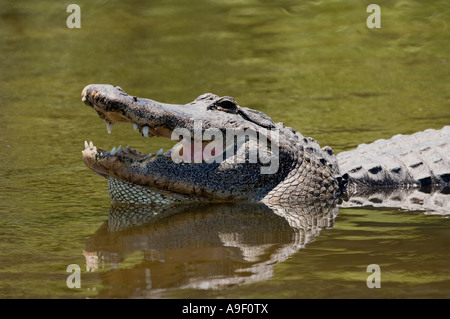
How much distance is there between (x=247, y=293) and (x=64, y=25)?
45.4ft

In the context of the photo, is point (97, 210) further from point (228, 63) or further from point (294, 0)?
point (294, 0)

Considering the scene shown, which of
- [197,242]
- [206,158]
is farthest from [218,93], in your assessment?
[197,242]

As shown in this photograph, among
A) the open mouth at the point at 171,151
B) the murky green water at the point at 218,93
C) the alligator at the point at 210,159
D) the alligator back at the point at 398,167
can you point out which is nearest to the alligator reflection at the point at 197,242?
the murky green water at the point at 218,93

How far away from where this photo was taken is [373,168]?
23.2 feet

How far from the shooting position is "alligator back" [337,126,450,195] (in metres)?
7.04

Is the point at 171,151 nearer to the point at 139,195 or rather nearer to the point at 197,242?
the point at 139,195

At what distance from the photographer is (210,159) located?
621cm

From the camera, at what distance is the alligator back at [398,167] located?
7039mm

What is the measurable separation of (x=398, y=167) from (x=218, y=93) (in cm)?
528

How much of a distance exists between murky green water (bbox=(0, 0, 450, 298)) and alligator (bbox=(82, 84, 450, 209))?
0.91ft

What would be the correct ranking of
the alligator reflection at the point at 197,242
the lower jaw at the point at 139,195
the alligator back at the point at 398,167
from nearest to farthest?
the alligator reflection at the point at 197,242, the lower jaw at the point at 139,195, the alligator back at the point at 398,167

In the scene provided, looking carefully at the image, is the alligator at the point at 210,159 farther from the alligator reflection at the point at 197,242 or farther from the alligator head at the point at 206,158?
the alligator reflection at the point at 197,242

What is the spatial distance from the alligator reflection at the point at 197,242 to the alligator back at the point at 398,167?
0.73 meters
